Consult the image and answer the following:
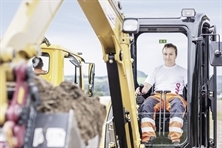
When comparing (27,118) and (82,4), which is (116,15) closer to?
(82,4)

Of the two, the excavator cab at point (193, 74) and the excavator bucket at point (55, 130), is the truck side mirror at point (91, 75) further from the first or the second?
the excavator bucket at point (55, 130)

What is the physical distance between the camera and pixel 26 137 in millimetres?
2236

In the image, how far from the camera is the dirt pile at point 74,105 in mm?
2432

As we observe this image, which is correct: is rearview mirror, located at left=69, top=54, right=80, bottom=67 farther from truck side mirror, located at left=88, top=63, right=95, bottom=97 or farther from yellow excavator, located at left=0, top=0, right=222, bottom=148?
yellow excavator, located at left=0, top=0, right=222, bottom=148

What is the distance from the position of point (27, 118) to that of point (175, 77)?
10.8 ft

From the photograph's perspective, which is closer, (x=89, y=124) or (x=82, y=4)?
(x=89, y=124)

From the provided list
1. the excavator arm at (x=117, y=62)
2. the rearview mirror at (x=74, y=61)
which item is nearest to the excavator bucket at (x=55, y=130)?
the excavator arm at (x=117, y=62)

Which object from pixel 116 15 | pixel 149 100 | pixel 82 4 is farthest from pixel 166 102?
pixel 82 4

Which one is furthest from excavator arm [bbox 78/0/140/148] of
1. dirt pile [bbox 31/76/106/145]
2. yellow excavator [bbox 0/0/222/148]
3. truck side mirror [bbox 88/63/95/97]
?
truck side mirror [bbox 88/63/95/97]

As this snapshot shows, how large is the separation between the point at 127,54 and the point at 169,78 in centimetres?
→ 98

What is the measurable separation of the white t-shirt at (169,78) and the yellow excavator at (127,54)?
15cm

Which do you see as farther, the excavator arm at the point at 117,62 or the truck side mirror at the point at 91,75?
the truck side mirror at the point at 91,75

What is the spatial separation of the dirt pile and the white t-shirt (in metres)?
2.63

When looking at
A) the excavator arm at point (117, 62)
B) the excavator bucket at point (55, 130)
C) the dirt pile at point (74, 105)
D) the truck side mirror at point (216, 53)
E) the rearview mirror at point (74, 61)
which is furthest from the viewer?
the rearview mirror at point (74, 61)
